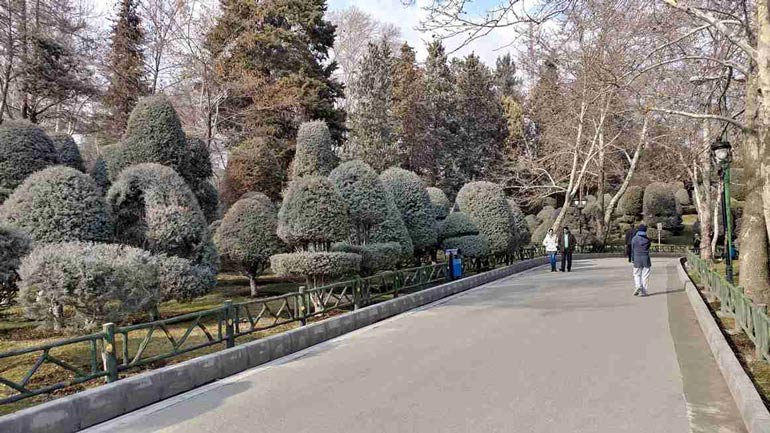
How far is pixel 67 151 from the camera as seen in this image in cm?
1598

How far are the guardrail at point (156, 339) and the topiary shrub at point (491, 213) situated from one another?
18.2 feet

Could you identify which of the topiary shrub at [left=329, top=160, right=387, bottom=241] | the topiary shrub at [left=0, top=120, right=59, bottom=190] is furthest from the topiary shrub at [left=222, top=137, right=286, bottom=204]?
the topiary shrub at [left=0, top=120, right=59, bottom=190]

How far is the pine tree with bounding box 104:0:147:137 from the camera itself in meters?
29.5

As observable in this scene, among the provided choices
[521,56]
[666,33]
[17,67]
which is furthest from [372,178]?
[521,56]

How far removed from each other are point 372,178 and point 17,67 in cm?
1199

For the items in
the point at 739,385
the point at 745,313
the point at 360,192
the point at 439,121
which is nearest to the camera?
the point at 739,385

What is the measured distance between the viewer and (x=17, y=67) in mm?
18797

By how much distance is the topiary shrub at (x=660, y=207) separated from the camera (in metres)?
45.9

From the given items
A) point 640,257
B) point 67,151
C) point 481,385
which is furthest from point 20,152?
point 640,257

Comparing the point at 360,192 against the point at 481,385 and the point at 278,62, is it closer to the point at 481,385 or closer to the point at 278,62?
the point at 481,385

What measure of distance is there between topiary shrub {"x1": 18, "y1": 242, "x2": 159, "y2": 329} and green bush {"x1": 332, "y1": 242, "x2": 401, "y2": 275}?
598 cm

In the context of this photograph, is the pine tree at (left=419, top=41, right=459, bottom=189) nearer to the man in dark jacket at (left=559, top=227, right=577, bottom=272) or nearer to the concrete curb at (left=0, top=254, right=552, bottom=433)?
the man in dark jacket at (left=559, top=227, right=577, bottom=272)

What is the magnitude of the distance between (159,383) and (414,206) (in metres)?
13.7

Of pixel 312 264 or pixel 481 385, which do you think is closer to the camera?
pixel 481 385
